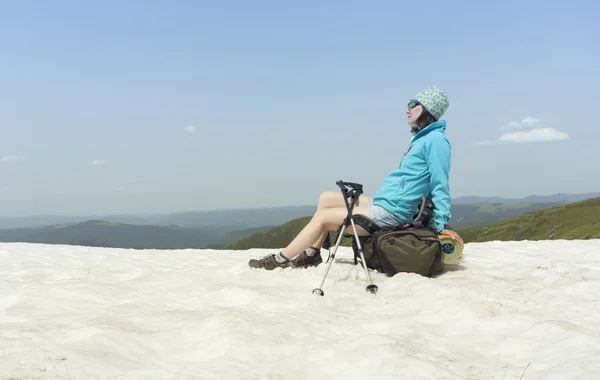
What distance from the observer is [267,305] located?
19.8ft

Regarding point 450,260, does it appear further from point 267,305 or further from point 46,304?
point 46,304

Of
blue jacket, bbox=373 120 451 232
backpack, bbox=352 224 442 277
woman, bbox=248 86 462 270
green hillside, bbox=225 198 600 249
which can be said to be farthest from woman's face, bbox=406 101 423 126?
green hillside, bbox=225 198 600 249

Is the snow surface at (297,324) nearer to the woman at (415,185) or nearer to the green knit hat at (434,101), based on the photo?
the woman at (415,185)

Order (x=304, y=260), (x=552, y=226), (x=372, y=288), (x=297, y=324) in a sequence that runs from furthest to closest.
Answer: (x=552, y=226), (x=304, y=260), (x=372, y=288), (x=297, y=324)

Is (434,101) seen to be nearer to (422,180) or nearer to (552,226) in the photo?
(422,180)

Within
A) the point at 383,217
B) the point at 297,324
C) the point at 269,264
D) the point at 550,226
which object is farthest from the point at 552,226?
the point at 297,324

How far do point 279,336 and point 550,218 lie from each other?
288ft

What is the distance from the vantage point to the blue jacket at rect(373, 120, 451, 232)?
24.0ft

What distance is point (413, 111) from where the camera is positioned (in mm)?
7766

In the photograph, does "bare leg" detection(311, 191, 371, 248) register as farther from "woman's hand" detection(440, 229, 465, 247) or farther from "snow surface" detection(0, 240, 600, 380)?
"woman's hand" detection(440, 229, 465, 247)

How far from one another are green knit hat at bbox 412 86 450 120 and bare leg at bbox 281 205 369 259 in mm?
2182

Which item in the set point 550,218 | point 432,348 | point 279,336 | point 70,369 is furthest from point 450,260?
point 550,218

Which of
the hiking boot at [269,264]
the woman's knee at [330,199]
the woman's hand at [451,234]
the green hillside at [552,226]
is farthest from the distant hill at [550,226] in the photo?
the hiking boot at [269,264]

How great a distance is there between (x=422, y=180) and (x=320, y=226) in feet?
6.77
